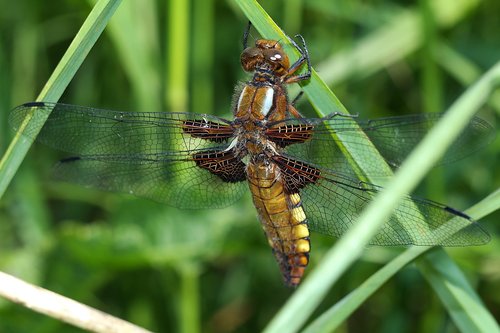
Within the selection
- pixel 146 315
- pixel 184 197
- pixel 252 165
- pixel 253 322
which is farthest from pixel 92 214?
pixel 252 165

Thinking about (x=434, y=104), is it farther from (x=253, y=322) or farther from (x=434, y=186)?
(x=253, y=322)

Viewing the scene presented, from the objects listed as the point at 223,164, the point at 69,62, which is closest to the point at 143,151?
the point at 223,164

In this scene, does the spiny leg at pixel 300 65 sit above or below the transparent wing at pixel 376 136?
above

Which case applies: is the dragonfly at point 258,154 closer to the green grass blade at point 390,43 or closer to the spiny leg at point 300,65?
the spiny leg at point 300,65

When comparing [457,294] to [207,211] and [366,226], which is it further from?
[207,211]

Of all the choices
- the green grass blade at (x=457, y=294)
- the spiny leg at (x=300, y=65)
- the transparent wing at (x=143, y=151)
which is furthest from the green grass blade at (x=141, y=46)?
the green grass blade at (x=457, y=294)

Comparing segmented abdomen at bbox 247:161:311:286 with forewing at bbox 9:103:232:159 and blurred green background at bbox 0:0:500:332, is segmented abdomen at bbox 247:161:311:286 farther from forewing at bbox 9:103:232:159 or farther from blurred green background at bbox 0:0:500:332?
blurred green background at bbox 0:0:500:332

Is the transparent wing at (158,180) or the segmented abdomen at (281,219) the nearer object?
the segmented abdomen at (281,219)

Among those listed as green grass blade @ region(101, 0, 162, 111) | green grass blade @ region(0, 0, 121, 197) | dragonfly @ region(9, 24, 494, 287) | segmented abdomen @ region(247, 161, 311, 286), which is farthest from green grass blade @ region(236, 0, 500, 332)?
green grass blade @ region(101, 0, 162, 111)
